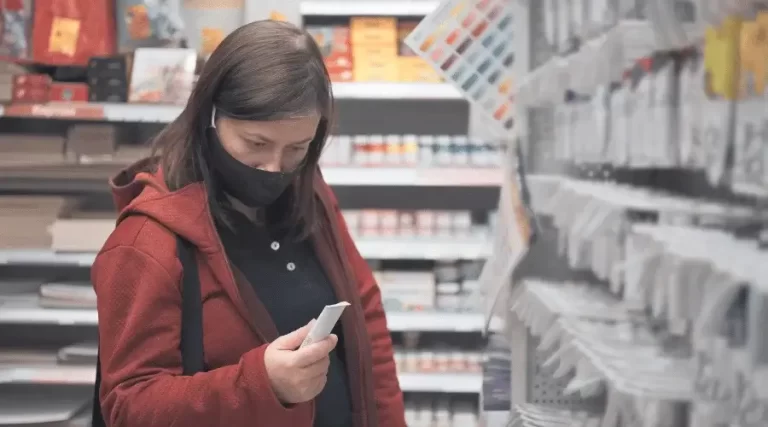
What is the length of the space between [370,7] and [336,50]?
0.69ft

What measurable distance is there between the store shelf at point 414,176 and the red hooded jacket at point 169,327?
1595mm

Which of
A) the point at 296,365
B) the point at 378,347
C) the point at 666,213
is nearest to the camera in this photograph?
the point at 666,213

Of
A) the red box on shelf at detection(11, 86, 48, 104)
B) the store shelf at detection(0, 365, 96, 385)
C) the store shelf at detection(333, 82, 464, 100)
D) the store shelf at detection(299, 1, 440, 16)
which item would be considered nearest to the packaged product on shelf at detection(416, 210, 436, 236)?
the store shelf at detection(333, 82, 464, 100)

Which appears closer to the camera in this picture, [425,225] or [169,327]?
[169,327]

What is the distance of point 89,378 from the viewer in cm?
299

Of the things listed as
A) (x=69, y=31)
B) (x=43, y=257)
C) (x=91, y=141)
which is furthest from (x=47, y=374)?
(x=69, y=31)

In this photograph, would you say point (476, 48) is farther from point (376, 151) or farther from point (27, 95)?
point (27, 95)

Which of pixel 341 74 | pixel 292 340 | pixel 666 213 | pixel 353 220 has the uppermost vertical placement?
pixel 341 74

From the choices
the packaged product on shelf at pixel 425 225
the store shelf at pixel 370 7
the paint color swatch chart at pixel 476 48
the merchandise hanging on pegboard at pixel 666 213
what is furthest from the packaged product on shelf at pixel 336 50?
the merchandise hanging on pegboard at pixel 666 213

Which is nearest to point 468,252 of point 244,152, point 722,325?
point 244,152

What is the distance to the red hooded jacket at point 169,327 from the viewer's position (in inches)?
46.1

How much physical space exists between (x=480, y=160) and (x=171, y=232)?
1881 mm

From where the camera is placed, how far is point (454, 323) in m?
2.99

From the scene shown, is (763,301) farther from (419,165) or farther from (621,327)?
(419,165)
